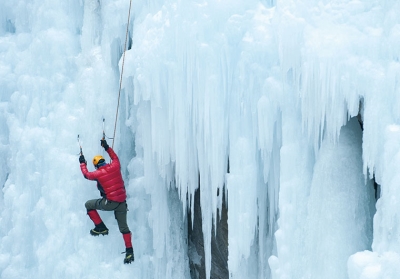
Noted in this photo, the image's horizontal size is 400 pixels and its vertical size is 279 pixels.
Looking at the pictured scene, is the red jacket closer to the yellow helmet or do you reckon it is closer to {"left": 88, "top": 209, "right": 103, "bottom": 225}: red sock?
the yellow helmet

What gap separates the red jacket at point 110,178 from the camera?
571 cm

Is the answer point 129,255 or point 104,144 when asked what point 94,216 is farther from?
point 104,144

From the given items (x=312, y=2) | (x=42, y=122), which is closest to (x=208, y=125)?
(x=312, y=2)

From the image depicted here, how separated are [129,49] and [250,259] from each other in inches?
119

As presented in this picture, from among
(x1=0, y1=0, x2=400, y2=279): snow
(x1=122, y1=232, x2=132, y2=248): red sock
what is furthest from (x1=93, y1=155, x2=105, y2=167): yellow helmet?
(x1=122, y1=232, x2=132, y2=248): red sock

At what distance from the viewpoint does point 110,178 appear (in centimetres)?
578

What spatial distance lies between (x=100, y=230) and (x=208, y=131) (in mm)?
2033

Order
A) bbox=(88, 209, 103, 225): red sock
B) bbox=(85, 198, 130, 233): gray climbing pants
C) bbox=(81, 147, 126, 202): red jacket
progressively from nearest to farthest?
bbox=(81, 147, 126, 202): red jacket, bbox=(85, 198, 130, 233): gray climbing pants, bbox=(88, 209, 103, 225): red sock

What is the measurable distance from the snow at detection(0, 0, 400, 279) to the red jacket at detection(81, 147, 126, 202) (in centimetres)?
43

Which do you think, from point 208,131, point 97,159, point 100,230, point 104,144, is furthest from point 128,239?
point 208,131

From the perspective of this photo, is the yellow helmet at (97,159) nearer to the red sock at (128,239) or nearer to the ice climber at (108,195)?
the ice climber at (108,195)

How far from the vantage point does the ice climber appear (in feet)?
18.8

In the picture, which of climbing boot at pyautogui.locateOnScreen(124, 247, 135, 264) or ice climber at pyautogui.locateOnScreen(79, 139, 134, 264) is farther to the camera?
climbing boot at pyautogui.locateOnScreen(124, 247, 135, 264)

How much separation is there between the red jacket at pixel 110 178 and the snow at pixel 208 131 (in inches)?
17.0
